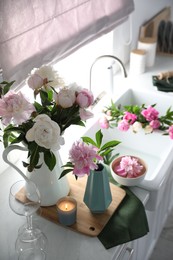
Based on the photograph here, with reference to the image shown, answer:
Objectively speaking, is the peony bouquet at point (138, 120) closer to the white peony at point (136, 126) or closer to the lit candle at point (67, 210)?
the white peony at point (136, 126)

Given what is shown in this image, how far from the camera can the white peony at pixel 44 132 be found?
86 cm

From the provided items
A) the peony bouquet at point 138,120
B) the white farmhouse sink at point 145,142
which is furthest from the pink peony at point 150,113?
the white farmhouse sink at point 145,142

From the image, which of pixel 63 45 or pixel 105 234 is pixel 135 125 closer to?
pixel 63 45

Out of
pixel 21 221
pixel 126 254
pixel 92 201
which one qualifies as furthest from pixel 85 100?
pixel 126 254

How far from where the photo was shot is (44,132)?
2.82 ft

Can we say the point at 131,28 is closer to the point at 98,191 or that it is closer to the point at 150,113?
the point at 150,113

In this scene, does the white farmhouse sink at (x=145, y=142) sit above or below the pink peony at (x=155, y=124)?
below

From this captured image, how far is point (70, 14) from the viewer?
144 cm

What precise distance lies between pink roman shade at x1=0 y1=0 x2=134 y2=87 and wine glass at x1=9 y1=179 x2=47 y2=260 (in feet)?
1.27

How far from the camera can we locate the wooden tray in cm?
110

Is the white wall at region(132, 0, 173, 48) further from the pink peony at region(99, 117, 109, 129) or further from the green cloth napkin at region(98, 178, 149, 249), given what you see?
the green cloth napkin at region(98, 178, 149, 249)

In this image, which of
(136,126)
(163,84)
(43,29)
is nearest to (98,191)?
(136,126)

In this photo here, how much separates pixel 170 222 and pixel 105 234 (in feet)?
4.06

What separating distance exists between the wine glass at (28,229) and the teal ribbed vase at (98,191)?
6.7 inches
